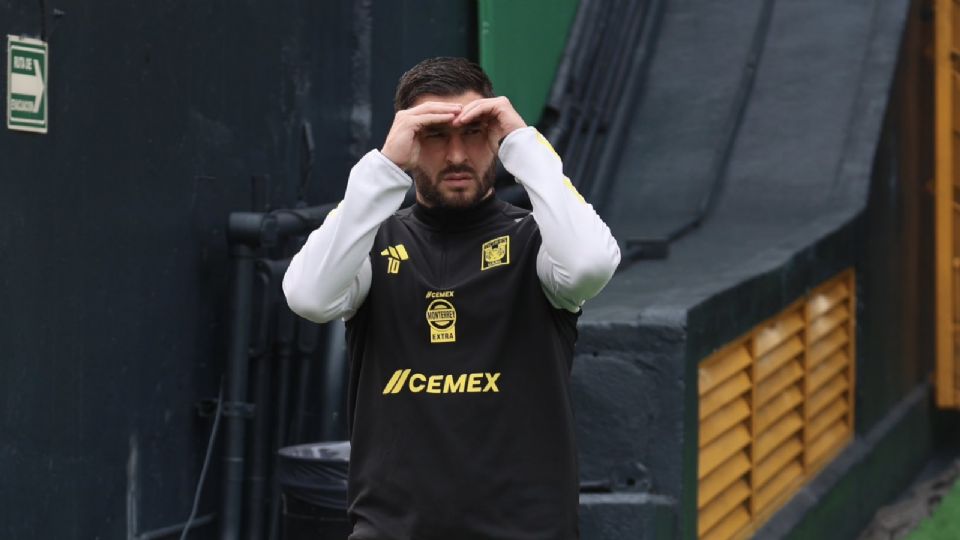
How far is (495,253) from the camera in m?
3.65

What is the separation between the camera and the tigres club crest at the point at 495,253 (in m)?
3.65

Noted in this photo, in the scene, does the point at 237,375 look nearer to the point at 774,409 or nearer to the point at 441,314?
the point at 774,409

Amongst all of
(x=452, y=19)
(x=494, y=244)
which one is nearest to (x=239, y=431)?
(x=452, y=19)

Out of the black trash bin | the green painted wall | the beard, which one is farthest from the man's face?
the green painted wall

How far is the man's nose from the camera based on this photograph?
11.7 ft

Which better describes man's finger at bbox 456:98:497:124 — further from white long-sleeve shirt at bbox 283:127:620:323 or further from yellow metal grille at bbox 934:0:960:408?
yellow metal grille at bbox 934:0:960:408

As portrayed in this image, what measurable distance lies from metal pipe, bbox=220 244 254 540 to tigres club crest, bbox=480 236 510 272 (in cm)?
352

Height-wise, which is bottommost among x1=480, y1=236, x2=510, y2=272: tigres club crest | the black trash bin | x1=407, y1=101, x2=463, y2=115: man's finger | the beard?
the black trash bin

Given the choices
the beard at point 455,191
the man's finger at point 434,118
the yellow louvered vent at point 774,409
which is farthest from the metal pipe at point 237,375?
the man's finger at point 434,118

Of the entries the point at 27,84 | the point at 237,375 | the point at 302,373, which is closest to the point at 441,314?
the point at 27,84

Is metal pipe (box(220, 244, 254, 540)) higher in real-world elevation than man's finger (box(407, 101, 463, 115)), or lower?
lower

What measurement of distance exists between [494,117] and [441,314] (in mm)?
449

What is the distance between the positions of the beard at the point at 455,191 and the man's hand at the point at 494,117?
0.25 ft

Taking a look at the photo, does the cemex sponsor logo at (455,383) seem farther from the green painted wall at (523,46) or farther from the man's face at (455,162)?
the green painted wall at (523,46)
